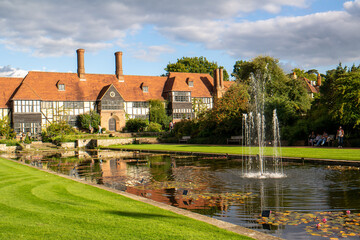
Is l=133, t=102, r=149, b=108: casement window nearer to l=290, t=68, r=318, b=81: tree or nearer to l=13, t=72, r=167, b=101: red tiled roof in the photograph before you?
l=13, t=72, r=167, b=101: red tiled roof

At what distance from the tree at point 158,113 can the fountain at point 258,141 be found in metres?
15.0

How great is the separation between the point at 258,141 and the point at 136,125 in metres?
23.2

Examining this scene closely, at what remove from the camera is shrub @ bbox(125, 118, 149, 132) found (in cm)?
5217

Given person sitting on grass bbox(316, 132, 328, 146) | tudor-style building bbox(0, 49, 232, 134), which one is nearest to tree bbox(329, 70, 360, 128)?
person sitting on grass bbox(316, 132, 328, 146)

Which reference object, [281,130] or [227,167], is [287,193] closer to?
[227,167]

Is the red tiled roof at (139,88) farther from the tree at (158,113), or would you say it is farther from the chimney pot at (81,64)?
the chimney pot at (81,64)

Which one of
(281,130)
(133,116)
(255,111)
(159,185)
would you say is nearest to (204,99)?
(133,116)

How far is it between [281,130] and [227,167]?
14.9 meters

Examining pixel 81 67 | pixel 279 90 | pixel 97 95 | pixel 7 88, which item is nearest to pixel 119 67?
pixel 81 67

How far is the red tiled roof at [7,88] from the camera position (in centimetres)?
4753

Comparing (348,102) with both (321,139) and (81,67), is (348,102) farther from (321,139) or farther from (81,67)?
(81,67)

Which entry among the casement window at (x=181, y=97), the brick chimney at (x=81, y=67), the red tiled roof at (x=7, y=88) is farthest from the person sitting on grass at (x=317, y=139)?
the red tiled roof at (x=7, y=88)

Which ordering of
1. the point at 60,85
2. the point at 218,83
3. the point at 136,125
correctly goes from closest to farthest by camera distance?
1. the point at 60,85
2. the point at 136,125
3. the point at 218,83

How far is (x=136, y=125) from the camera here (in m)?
52.6
